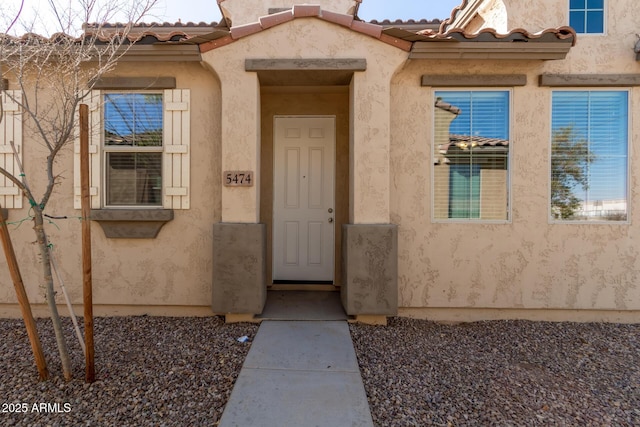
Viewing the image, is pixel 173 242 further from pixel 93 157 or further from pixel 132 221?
pixel 93 157

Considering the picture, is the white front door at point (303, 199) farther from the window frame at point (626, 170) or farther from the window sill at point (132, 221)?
the window frame at point (626, 170)

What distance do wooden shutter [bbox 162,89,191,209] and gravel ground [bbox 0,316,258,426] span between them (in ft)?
5.40

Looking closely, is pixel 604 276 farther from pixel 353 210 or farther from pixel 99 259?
pixel 99 259

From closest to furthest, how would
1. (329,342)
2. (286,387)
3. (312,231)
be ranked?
(286,387) < (329,342) < (312,231)

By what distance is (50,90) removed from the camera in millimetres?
4184

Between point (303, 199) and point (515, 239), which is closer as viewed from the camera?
point (515, 239)

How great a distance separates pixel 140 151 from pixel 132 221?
36.4 inches

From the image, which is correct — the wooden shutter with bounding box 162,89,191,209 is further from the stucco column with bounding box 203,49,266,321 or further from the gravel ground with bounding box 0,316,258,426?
the gravel ground with bounding box 0,316,258,426

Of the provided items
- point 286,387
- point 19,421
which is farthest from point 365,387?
point 19,421

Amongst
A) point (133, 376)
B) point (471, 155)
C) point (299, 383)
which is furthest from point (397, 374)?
point (471, 155)

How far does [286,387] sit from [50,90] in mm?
4660

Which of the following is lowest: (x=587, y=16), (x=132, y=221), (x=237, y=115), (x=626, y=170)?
(x=132, y=221)

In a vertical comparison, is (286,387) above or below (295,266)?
below

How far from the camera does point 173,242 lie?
4.24m
